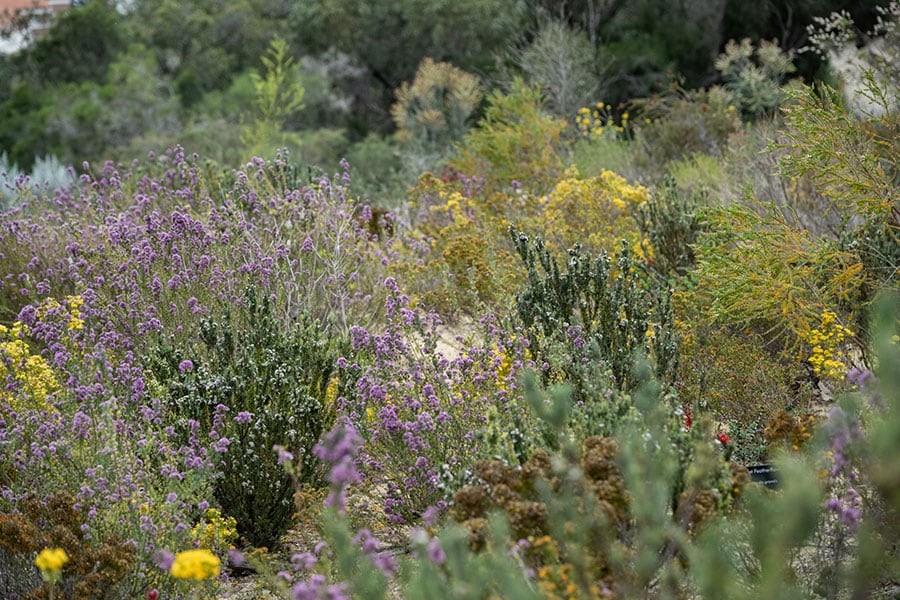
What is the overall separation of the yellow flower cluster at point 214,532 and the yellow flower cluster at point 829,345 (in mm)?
2686

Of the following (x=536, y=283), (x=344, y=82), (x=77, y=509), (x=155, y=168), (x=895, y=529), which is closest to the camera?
(x=895, y=529)

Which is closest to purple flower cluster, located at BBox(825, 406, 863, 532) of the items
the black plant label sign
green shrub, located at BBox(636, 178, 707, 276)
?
the black plant label sign

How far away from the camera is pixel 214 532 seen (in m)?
3.39

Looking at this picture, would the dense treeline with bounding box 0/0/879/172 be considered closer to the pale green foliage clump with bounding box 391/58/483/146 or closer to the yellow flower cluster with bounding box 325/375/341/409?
the pale green foliage clump with bounding box 391/58/483/146

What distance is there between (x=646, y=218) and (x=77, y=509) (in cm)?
486

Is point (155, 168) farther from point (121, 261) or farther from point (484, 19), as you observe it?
point (484, 19)

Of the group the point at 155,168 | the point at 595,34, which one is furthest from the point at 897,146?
the point at 595,34

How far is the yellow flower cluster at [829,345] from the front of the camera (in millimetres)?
4316

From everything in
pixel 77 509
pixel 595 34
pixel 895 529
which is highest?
pixel 77 509

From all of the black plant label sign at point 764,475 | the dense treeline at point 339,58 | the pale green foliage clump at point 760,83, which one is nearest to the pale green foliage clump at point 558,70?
the dense treeline at point 339,58

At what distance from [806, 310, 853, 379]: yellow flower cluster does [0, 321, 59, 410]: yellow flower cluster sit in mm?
3421

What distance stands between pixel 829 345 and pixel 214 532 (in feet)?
9.86

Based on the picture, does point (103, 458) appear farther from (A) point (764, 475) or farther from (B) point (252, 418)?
(A) point (764, 475)

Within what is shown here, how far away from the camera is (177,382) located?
3.87 metres
